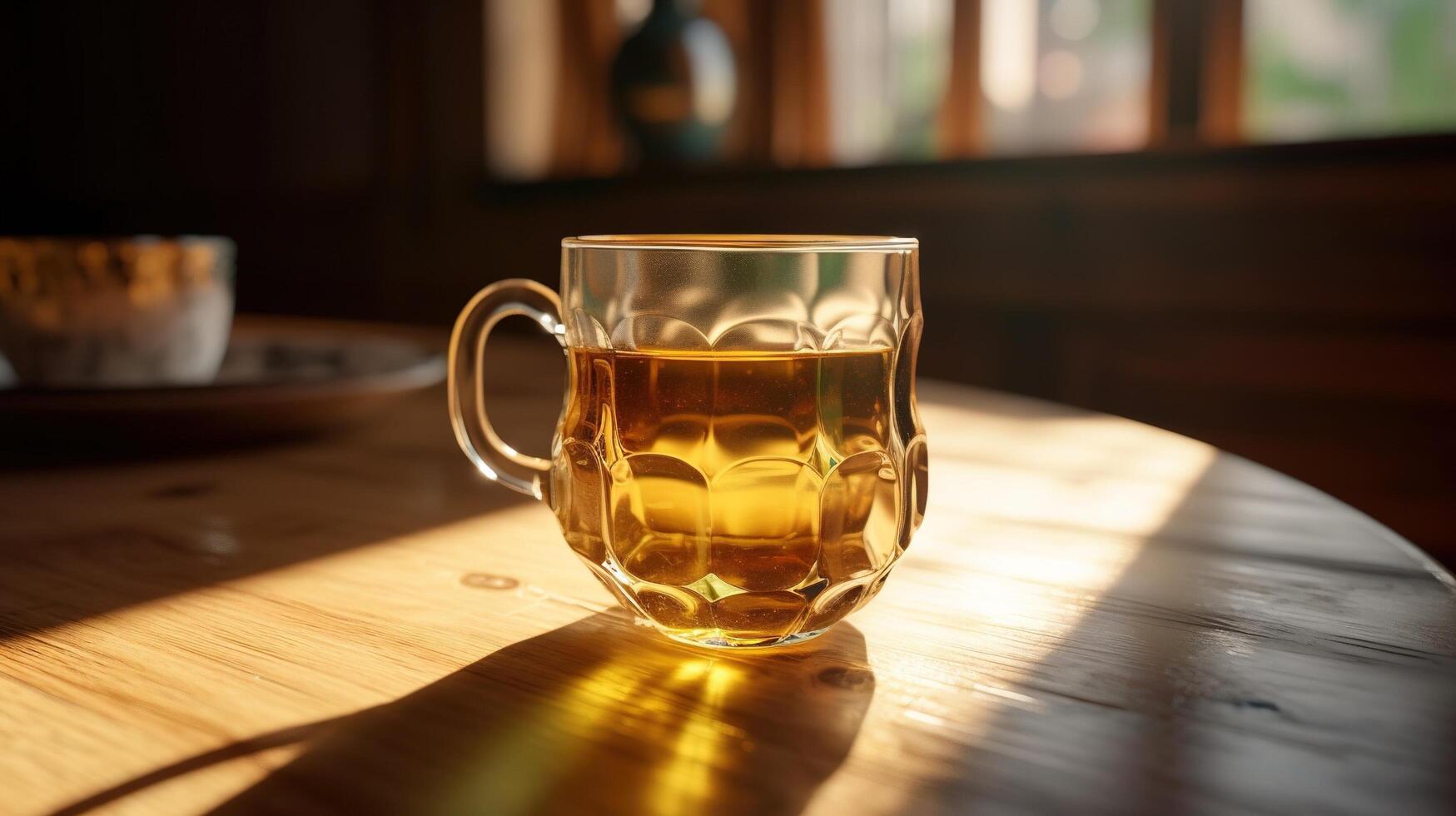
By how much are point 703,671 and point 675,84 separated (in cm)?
288

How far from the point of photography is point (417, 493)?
765 mm

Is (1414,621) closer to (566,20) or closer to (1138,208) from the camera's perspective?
(1138,208)

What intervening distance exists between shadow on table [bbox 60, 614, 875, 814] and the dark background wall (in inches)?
87.7

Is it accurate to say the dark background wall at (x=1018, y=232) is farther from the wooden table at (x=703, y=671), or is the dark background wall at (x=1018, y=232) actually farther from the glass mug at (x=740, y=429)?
the glass mug at (x=740, y=429)

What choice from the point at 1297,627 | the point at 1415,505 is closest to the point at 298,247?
the point at 1415,505

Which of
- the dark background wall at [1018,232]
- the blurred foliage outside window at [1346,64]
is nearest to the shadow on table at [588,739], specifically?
the dark background wall at [1018,232]

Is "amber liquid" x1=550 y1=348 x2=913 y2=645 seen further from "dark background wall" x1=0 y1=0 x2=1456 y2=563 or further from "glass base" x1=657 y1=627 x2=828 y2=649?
"dark background wall" x1=0 y1=0 x2=1456 y2=563

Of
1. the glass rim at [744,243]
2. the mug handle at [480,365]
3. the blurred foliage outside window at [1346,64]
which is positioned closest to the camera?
the glass rim at [744,243]

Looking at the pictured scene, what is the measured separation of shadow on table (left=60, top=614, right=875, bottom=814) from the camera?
0.35 meters

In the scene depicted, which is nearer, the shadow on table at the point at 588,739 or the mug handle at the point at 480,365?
the shadow on table at the point at 588,739

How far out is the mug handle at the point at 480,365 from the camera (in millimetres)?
571

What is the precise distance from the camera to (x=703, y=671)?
18.1 inches

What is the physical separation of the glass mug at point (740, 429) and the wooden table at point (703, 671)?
1.1 inches

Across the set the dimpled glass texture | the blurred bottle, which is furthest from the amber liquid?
the blurred bottle
